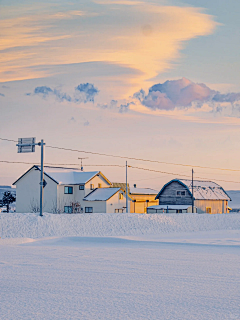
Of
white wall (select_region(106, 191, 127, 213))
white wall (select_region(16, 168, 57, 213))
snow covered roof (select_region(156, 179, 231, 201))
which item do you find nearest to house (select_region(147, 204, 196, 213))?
snow covered roof (select_region(156, 179, 231, 201))

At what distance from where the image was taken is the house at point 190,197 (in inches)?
2709

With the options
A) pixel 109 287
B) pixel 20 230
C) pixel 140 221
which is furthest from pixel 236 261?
pixel 140 221

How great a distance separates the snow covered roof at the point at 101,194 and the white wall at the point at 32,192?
5.37 meters

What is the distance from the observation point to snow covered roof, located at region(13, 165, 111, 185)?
63281 millimetres

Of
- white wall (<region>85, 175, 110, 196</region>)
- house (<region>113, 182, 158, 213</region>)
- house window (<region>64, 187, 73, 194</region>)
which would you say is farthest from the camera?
house (<region>113, 182, 158, 213</region>)

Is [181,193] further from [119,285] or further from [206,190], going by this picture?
[119,285]

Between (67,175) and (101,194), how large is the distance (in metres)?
6.25

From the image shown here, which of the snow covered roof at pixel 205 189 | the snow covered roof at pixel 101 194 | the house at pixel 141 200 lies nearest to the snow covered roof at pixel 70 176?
the snow covered roof at pixel 101 194

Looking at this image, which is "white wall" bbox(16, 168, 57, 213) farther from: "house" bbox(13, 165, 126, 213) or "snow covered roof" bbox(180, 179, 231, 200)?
"snow covered roof" bbox(180, 179, 231, 200)

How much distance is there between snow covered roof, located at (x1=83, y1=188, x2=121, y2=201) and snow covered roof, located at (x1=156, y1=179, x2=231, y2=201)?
11115 mm

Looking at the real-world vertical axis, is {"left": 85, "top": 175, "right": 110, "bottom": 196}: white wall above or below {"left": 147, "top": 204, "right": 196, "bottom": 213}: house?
above

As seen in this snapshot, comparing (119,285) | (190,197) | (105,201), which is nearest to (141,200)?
(190,197)

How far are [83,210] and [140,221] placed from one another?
97.9 feet

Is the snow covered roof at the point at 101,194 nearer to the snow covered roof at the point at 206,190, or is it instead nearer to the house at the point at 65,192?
the house at the point at 65,192
